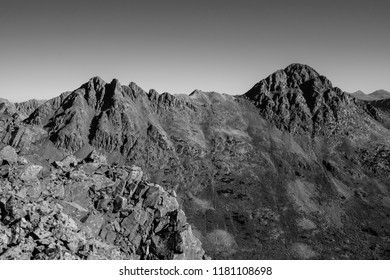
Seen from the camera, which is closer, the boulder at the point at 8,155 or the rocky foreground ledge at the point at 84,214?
the rocky foreground ledge at the point at 84,214

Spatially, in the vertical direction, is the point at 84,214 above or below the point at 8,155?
below

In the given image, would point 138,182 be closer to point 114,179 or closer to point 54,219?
point 114,179

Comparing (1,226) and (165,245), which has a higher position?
(1,226)

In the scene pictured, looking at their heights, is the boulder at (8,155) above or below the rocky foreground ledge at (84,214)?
above

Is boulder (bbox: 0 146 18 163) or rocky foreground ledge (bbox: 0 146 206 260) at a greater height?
boulder (bbox: 0 146 18 163)

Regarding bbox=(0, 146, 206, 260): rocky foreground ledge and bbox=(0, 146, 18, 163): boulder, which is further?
bbox=(0, 146, 18, 163): boulder

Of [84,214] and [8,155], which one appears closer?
[84,214]
